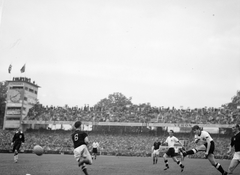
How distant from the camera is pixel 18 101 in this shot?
6800 cm

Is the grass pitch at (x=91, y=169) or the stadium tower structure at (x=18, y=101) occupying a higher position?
the stadium tower structure at (x=18, y=101)

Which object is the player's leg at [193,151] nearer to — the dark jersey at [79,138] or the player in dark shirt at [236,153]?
the player in dark shirt at [236,153]

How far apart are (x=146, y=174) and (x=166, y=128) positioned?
45398mm

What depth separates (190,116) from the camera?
194 feet

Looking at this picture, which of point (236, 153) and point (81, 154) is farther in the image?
point (236, 153)

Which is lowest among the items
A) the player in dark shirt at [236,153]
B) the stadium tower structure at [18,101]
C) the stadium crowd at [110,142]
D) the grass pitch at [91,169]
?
the stadium crowd at [110,142]

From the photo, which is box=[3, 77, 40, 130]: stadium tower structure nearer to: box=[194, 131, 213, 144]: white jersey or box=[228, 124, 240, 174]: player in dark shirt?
box=[194, 131, 213, 144]: white jersey

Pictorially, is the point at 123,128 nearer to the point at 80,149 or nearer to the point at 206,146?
the point at 206,146

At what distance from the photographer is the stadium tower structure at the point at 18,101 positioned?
218ft

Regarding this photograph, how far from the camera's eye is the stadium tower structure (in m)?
66.6

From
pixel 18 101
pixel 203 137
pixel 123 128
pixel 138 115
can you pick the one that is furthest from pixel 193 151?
pixel 18 101

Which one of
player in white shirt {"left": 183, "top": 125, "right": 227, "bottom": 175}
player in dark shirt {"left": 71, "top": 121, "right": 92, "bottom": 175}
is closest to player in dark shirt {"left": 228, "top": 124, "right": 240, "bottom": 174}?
player in white shirt {"left": 183, "top": 125, "right": 227, "bottom": 175}

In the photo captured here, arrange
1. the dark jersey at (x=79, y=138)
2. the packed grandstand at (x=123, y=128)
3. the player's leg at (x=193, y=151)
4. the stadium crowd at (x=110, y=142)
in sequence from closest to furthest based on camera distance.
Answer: the dark jersey at (x=79, y=138), the player's leg at (x=193, y=151), the stadium crowd at (x=110, y=142), the packed grandstand at (x=123, y=128)

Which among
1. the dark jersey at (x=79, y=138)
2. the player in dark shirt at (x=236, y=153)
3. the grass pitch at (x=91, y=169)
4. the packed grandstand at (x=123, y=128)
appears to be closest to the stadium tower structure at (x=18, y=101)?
the packed grandstand at (x=123, y=128)
